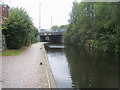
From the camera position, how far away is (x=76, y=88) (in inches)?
315

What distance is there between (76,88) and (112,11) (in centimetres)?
1555

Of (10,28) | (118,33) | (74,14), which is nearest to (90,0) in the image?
(74,14)

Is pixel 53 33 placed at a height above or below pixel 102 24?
below

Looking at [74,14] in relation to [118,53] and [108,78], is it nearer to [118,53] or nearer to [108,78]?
[118,53]

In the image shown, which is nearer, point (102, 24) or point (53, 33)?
point (102, 24)

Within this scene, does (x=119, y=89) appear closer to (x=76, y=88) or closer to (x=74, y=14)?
(x=76, y=88)

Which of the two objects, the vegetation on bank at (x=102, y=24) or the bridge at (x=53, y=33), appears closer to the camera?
the vegetation on bank at (x=102, y=24)

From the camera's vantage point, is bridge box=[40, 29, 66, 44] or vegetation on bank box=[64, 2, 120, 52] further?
bridge box=[40, 29, 66, 44]

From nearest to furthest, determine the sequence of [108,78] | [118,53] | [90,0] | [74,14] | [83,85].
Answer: [83,85] → [108,78] → [118,53] → [90,0] → [74,14]

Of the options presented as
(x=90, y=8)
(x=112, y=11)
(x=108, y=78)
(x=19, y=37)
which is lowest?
(x=108, y=78)

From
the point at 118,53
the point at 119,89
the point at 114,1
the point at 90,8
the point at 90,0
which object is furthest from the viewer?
the point at 90,8

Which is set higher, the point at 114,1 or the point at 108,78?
the point at 114,1

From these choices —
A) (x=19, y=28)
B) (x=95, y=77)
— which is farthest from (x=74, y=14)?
(x=95, y=77)

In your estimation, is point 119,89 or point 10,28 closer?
point 119,89
